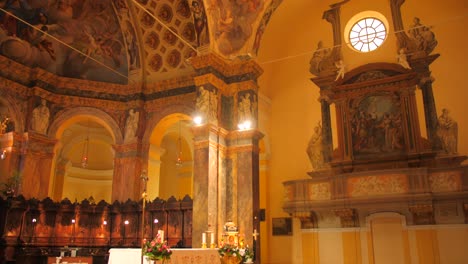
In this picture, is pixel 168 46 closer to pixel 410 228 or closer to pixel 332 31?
pixel 332 31

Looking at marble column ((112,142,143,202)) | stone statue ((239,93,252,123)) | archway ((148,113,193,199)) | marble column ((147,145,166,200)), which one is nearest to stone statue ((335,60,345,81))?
stone statue ((239,93,252,123))

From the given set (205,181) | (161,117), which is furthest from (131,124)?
(205,181)

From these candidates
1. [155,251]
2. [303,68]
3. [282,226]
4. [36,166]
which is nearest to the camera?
[155,251]

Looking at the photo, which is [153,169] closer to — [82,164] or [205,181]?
[205,181]

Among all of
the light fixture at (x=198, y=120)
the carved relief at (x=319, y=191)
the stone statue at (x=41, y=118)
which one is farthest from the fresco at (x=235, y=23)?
the stone statue at (x=41, y=118)

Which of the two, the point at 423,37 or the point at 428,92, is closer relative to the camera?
the point at 428,92

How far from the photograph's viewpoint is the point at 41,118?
556 inches

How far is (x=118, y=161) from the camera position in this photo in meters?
14.8

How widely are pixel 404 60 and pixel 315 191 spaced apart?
533cm

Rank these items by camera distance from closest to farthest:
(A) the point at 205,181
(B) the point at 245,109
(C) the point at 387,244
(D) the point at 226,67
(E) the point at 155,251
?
(E) the point at 155,251 < (A) the point at 205,181 < (B) the point at 245,109 < (D) the point at 226,67 < (C) the point at 387,244

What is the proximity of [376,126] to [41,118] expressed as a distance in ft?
36.9

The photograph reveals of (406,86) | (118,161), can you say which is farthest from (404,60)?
(118,161)

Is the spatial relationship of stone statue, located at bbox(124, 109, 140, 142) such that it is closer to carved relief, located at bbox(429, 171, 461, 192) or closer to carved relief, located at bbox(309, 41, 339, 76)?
carved relief, located at bbox(309, 41, 339, 76)

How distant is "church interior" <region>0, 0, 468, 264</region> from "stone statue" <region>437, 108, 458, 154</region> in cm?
6
